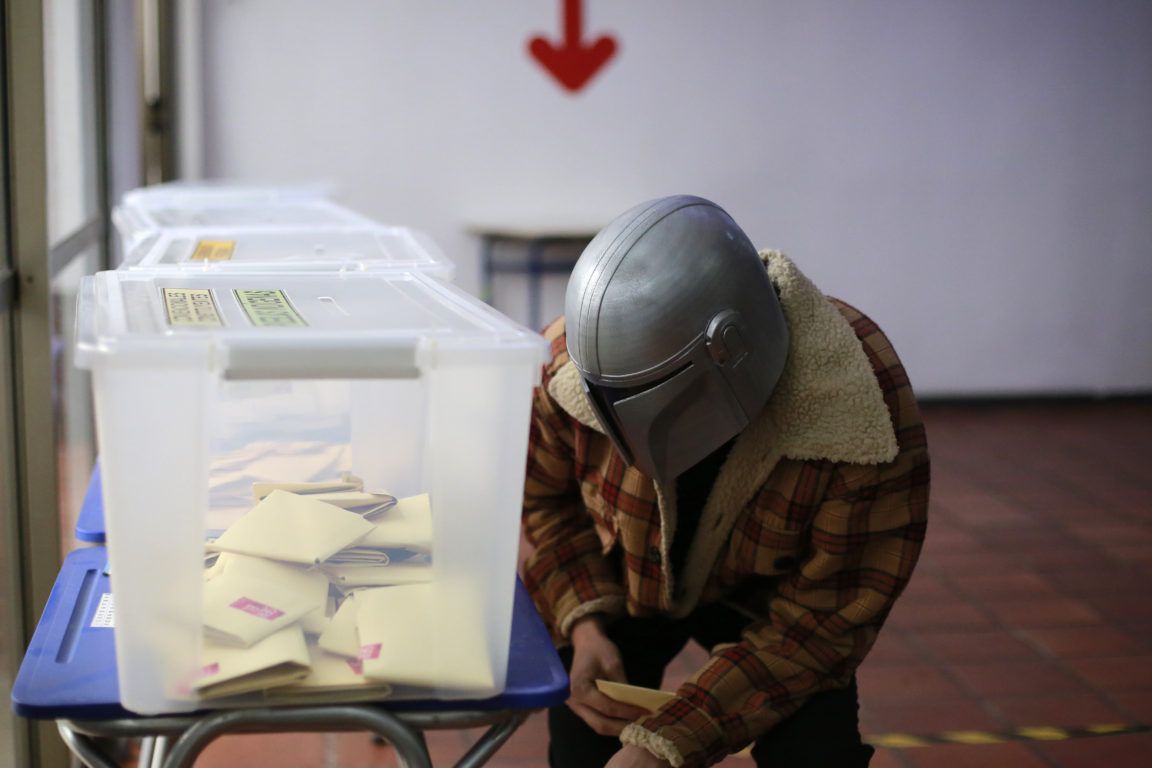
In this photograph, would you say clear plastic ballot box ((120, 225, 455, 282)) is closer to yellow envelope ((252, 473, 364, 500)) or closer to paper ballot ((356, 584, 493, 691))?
yellow envelope ((252, 473, 364, 500))

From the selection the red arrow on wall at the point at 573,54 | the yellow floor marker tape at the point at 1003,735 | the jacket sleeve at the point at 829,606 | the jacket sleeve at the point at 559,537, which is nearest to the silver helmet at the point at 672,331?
the jacket sleeve at the point at 829,606

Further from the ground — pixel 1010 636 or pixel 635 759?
pixel 635 759

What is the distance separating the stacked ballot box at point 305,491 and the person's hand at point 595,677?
51 cm

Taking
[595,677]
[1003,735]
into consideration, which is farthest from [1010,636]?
[595,677]

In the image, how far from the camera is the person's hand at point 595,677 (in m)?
1.53

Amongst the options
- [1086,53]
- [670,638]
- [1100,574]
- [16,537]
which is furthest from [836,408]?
[1086,53]

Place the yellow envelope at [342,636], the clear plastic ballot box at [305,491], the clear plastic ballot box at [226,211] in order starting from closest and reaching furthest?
the clear plastic ballot box at [305,491], the yellow envelope at [342,636], the clear plastic ballot box at [226,211]

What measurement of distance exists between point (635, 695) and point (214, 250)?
2.99 ft

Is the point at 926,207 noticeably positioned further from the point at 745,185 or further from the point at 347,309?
the point at 347,309

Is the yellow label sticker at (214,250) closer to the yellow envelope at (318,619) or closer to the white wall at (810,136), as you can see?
the yellow envelope at (318,619)

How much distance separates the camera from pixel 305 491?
109 centimetres

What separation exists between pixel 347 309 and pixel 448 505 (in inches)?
9.5

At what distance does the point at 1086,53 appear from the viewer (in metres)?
5.29

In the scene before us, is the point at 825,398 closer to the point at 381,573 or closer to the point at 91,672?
the point at 381,573
